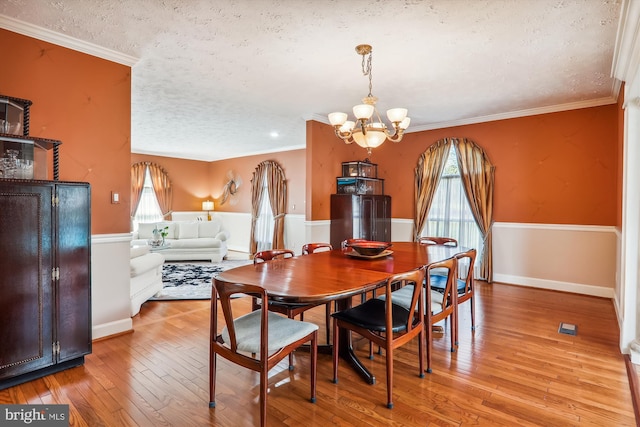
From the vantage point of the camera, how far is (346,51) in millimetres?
2967

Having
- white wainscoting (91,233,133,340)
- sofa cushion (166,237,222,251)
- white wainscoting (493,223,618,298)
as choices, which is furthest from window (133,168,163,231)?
white wainscoting (493,223,618,298)

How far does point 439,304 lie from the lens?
2.69 meters

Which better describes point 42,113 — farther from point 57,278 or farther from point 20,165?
point 57,278

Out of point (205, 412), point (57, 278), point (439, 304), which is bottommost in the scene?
point (205, 412)

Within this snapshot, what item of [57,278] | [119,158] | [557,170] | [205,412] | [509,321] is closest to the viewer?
[205,412]

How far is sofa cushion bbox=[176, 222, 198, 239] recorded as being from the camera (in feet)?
25.1

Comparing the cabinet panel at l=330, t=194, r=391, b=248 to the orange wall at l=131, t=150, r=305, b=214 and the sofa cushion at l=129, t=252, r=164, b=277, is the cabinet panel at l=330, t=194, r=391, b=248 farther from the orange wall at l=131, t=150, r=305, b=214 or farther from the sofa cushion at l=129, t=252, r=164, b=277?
the sofa cushion at l=129, t=252, r=164, b=277

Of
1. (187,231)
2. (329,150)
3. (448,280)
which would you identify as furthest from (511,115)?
(187,231)

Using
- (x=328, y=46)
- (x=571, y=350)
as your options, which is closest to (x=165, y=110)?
(x=328, y=46)

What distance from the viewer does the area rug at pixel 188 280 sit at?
4.52 meters

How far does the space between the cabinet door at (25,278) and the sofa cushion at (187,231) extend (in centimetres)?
538

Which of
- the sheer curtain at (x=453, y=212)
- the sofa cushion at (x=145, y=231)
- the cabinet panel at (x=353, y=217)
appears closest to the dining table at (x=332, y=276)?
the cabinet panel at (x=353, y=217)

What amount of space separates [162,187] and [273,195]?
309 centimetres

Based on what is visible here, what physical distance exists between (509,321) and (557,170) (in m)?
2.47
